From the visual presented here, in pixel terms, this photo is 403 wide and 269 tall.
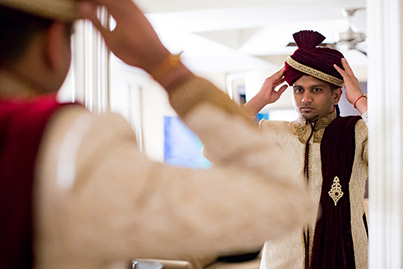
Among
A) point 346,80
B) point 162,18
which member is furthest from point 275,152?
point 162,18

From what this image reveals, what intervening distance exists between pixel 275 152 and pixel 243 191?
7 centimetres

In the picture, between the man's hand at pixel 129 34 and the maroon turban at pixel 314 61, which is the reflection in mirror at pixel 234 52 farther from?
the maroon turban at pixel 314 61

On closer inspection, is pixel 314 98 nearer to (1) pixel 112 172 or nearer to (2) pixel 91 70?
(2) pixel 91 70

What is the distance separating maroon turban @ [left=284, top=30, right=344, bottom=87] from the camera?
1890mm

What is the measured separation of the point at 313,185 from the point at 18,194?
1.53 meters

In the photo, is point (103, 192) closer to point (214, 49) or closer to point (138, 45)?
point (138, 45)

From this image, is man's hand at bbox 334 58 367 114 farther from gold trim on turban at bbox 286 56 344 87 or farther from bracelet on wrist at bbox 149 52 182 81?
bracelet on wrist at bbox 149 52 182 81

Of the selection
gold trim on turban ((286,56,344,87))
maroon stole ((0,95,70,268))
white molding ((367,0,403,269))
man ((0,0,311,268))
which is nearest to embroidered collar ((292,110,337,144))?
gold trim on turban ((286,56,344,87))

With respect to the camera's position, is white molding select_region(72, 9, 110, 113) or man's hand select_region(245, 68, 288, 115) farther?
man's hand select_region(245, 68, 288, 115)

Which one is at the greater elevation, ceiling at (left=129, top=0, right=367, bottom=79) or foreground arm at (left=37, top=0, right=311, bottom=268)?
ceiling at (left=129, top=0, right=367, bottom=79)

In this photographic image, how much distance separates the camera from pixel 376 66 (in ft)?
4.63

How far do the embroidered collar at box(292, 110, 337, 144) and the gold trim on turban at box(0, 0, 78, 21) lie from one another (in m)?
1.52

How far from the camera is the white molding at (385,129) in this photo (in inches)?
54.1

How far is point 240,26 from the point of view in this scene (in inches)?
167
